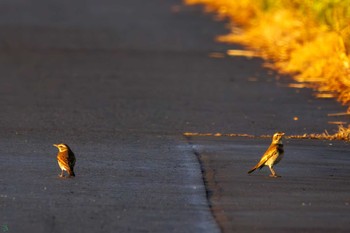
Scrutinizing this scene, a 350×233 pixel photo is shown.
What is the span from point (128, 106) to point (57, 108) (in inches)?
41.8

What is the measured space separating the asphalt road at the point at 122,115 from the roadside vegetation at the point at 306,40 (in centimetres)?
46

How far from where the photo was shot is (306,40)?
24609mm

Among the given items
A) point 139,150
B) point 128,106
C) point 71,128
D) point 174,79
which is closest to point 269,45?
point 174,79

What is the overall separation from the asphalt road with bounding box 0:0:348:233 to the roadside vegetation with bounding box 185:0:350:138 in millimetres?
458

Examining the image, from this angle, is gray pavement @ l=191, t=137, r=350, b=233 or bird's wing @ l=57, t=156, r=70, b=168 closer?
gray pavement @ l=191, t=137, r=350, b=233

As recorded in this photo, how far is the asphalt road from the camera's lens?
10.2 meters

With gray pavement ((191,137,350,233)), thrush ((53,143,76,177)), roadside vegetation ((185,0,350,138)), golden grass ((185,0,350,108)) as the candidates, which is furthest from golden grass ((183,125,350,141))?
thrush ((53,143,76,177))

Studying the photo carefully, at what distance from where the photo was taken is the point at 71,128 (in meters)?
15.7

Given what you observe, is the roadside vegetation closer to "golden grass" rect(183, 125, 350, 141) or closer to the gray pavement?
"golden grass" rect(183, 125, 350, 141)

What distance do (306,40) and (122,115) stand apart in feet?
26.7

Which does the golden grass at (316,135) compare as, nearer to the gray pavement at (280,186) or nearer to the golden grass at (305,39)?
the gray pavement at (280,186)

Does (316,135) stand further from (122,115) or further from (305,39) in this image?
(305,39)

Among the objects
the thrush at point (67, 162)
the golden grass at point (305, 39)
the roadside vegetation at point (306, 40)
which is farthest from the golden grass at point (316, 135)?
the thrush at point (67, 162)

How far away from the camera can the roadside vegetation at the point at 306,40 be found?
2027 centimetres
